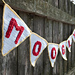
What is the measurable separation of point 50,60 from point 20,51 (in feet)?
2.14

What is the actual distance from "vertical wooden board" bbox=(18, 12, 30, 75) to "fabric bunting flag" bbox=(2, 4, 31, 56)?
172 millimetres

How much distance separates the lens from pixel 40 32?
4.72 feet

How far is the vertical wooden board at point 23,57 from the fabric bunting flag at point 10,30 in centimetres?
17

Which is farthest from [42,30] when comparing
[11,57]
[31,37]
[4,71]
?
[4,71]

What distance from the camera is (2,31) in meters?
0.88

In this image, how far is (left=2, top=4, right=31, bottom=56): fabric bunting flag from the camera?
90cm

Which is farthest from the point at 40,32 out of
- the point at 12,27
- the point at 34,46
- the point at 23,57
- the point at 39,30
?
the point at 12,27

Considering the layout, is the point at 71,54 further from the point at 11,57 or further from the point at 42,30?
the point at 11,57

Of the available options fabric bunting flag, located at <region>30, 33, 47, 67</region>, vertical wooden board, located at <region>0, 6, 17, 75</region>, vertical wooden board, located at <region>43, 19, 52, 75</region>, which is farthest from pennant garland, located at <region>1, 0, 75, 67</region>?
vertical wooden board, located at <region>43, 19, 52, 75</region>

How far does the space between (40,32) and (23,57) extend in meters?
0.46

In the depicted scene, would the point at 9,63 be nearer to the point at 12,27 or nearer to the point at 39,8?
the point at 12,27

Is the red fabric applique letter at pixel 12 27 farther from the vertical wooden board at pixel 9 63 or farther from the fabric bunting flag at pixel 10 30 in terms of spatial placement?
the vertical wooden board at pixel 9 63

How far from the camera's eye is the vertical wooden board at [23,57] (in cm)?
116

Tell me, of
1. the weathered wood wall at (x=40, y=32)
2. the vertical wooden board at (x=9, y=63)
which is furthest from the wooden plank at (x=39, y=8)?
the vertical wooden board at (x=9, y=63)
